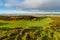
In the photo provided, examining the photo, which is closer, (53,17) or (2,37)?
(2,37)

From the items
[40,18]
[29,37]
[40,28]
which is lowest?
[29,37]

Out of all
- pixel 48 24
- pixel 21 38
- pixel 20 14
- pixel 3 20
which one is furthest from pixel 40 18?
pixel 3 20

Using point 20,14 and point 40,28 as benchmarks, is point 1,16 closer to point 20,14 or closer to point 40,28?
point 20,14

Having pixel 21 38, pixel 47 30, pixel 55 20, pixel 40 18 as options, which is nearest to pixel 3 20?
pixel 21 38

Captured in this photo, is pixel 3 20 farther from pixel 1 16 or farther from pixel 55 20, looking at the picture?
pixel 55 20

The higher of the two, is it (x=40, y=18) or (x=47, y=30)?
(x=40, y=18)

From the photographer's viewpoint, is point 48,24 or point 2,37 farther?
point 48,24
